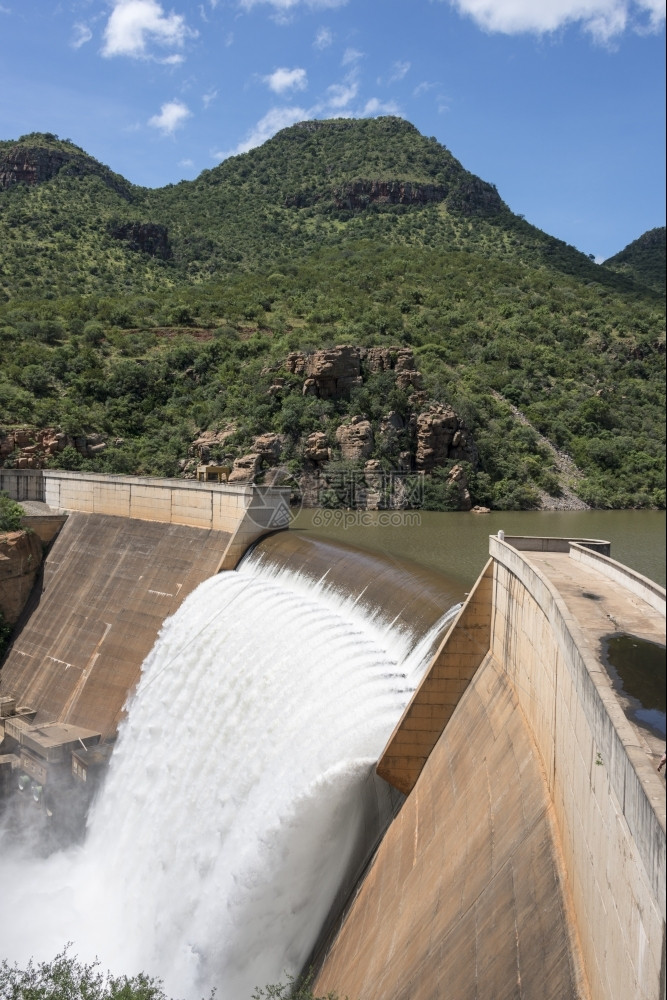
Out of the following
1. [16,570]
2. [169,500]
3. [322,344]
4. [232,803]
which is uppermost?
[322,344]

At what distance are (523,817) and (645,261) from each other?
284 feet

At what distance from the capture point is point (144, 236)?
71938 millimetres

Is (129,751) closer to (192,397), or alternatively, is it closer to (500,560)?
(500,560)

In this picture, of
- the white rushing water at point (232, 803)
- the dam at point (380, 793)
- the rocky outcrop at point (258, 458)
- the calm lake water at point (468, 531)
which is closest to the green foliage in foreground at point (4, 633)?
the dam at point (380, 793)

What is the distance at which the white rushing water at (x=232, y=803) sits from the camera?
1060 centimetres

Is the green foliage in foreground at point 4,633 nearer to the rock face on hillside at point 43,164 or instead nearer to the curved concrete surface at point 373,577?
the curved concrete surface at point 373,577

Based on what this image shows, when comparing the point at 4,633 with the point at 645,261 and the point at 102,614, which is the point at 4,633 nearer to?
the point at 102,614

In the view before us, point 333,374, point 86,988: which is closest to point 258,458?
point 333,374

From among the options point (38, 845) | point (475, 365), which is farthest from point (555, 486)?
point (38, 845)

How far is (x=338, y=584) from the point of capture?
14.7m

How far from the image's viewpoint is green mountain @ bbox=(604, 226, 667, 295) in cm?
7515

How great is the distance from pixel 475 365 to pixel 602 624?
41.8 meters

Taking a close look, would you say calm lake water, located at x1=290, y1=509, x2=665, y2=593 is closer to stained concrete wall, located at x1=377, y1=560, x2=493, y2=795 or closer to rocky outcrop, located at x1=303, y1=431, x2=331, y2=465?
rocky outcrop, located at x1=303, y1=431, x2=331, y2=465

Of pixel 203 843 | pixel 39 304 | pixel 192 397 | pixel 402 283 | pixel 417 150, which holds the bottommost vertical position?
pixel 203 843
